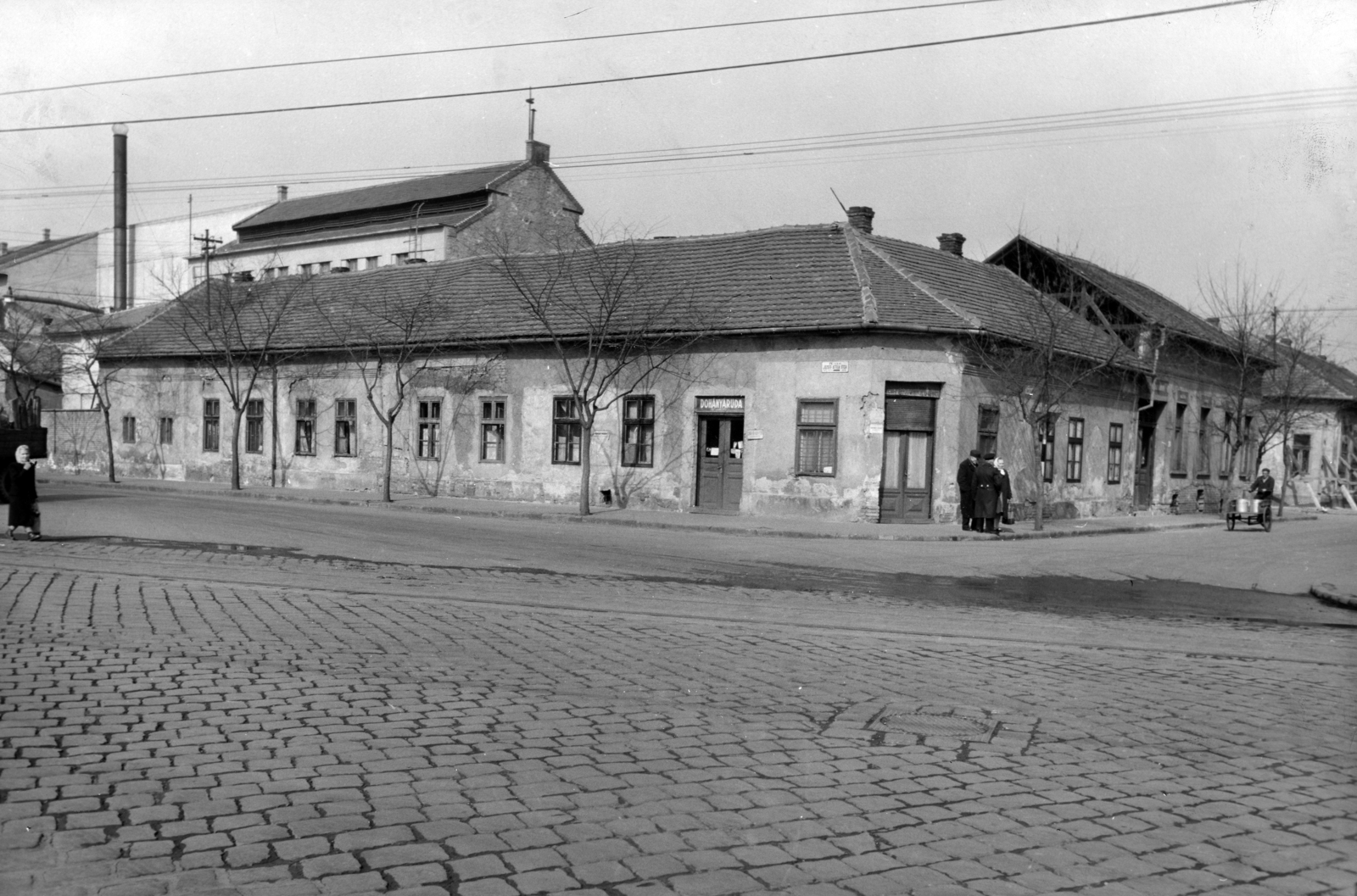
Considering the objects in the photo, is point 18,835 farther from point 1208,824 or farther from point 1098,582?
point 1098,582

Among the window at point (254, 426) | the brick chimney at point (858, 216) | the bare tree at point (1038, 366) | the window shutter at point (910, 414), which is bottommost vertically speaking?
the window at point (254, 426)

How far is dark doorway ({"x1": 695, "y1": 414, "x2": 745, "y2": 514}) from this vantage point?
26.5 m


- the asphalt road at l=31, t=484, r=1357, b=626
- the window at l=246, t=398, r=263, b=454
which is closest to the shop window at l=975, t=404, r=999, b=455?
the asphalt road at l=31, t=484, r=1357, b=626

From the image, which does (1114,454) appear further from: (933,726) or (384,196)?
(384,196)

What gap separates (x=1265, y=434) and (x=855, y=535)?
22.8 metres

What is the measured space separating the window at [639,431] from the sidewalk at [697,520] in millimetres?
1329

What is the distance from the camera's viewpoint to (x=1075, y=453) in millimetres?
29906

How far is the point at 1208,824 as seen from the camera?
5.14 metres

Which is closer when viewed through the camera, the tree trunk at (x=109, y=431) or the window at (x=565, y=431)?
the window at (x=565, y=431)

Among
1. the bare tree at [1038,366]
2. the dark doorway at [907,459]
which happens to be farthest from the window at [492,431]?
the bare tree at [1038,366]

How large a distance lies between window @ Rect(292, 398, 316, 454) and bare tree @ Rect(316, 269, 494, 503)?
238cm

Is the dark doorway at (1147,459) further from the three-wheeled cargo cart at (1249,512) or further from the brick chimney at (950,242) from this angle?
→ the brick chimney at (950,242)

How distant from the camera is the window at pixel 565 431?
2878 centimetres

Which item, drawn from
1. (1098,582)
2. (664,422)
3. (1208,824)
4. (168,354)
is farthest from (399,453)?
(1208,824)
